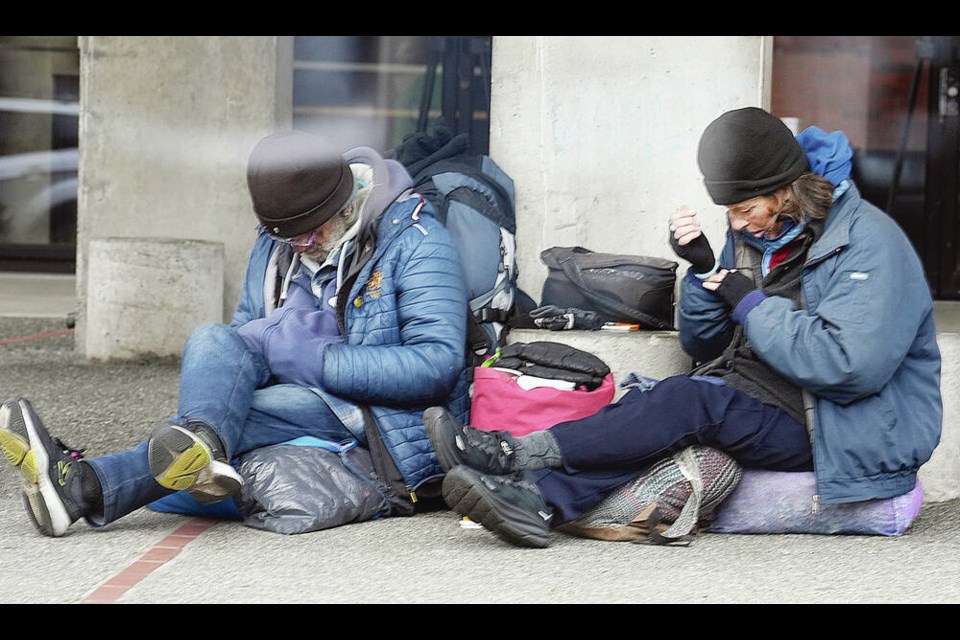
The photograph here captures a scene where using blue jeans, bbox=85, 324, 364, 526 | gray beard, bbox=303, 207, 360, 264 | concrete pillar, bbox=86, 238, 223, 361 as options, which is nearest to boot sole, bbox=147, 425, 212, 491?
blue jeans, bbox=85, 324, 364, 526

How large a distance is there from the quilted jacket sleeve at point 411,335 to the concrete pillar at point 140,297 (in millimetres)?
3421

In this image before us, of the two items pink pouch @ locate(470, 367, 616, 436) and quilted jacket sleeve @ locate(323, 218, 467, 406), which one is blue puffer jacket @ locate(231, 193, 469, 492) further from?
pink pouch @ locate(470, 367, 616, 436)

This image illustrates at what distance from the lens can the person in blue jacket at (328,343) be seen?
12.5 feet

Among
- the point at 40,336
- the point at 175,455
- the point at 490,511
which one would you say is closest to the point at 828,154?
the point at 490,511

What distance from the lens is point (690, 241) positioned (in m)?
3.92

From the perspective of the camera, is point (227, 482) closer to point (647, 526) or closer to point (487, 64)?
point (647, 526)

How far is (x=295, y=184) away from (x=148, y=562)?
110 cm

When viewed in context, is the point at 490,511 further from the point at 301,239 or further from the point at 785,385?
the point at 301,239

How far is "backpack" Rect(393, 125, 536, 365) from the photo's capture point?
14.8ft

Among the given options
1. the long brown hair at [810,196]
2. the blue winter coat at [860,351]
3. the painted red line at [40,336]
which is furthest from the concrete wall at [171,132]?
the blue winter coat at [860,351]

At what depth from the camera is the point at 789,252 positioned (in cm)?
391

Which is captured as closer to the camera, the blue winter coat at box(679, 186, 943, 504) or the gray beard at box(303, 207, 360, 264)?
the blue winter coat at box(679, 186, 943, 504)

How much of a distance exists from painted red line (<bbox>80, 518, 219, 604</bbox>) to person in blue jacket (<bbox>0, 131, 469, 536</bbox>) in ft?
0.40

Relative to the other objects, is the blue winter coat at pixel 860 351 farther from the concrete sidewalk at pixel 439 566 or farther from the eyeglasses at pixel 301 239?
the eyeglasses at pixel 301 239
